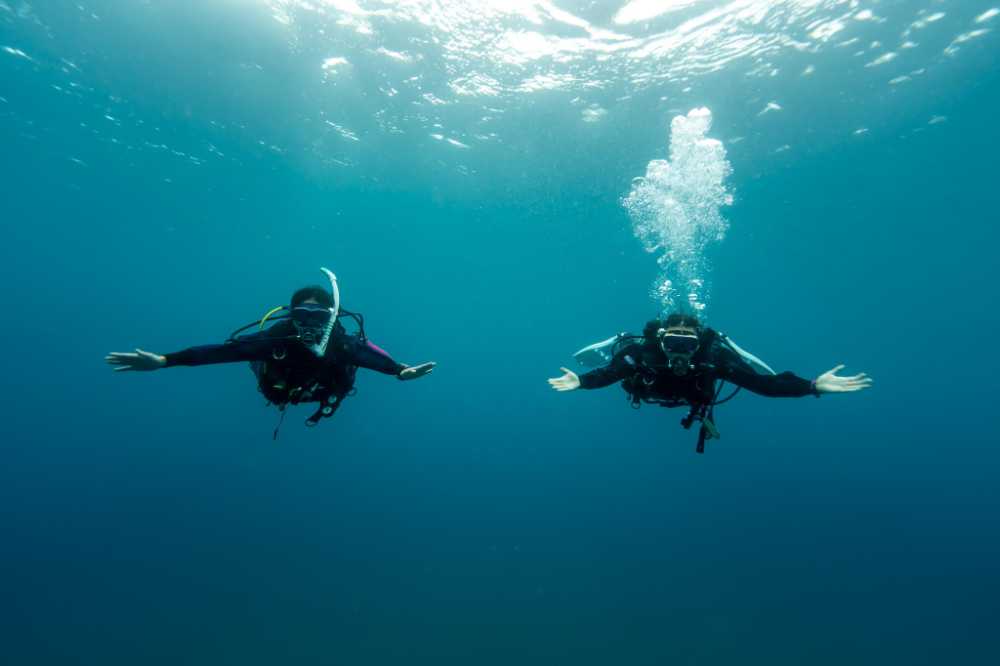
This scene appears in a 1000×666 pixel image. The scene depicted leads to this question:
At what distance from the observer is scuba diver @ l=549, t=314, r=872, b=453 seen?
17.8ft

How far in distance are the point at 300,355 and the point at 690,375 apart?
170 inches

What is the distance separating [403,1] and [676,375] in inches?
546

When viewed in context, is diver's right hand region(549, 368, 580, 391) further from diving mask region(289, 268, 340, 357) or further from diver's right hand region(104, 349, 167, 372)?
diver's right hand region(104, 349, 167, 372)

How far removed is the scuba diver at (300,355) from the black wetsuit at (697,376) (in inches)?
98.5

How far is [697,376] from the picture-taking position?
5.73m

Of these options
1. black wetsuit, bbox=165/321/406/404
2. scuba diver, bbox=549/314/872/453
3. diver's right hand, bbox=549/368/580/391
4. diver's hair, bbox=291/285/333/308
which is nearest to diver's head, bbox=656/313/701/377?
scuba diver, bbox=549/314/872/453

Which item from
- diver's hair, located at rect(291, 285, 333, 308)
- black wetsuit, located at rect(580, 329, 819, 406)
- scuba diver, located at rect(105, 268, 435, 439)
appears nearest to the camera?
scuba diver, located at rect(105, 268, 435, 439)

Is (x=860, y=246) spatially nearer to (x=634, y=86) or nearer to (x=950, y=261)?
(x=950, y=261)

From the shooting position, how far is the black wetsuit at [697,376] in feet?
18.4

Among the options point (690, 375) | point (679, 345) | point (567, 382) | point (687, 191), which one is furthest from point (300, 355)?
point (687, 191)

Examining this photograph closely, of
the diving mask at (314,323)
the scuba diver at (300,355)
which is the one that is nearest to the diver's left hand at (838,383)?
the scuba diver at (300,355)

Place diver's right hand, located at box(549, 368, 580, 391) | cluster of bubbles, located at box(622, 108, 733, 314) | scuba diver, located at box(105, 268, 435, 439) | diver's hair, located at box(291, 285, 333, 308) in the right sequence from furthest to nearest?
cluster of bubbles, located at box(622, 108, 733, 314)
diver's right hand, located at box(549, 368, 580, 391)
diver's hair, located at box(291, 285, 333, 308)
scuba diver, located at box(105, 268, 435, 439)

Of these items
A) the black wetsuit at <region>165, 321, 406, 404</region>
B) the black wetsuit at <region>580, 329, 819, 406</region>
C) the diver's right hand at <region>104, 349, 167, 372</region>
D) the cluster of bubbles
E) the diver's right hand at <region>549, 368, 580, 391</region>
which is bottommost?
the diver's right hand at <region>104, 349, 167, 372</region>

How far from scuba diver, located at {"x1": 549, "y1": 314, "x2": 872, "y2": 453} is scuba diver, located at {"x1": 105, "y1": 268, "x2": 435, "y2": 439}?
96.9 inches
